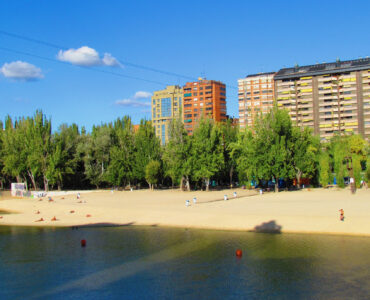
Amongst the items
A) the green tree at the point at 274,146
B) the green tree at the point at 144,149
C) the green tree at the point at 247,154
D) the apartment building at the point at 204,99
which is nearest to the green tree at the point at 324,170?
the green tree at the point at 274,146

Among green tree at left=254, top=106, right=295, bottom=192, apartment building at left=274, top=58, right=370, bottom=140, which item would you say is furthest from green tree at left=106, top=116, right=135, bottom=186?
apartment building at left=274, top=58, right=370, bottom=140

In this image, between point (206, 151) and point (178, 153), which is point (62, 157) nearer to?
point (178, 153)

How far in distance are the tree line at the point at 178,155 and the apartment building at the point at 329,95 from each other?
1329 inches

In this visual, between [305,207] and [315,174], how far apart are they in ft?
100

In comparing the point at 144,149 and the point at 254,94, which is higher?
the point at 254,94

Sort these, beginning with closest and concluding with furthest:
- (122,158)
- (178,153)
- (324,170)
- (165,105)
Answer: (324,170) → (178,153) → (122,158) → (165,105)

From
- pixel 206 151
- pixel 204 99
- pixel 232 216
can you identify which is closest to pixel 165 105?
pixel 204 99

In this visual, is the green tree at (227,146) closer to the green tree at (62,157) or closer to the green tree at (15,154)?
the green tree at (62,157)

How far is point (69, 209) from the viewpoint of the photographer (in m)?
52.3

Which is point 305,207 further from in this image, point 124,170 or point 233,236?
point 124,170

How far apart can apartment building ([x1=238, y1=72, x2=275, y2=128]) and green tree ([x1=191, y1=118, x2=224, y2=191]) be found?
75.2m

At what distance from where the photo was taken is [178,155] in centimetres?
7644

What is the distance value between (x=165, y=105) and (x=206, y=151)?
404 feet

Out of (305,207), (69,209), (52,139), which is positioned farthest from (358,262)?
(52,139)
